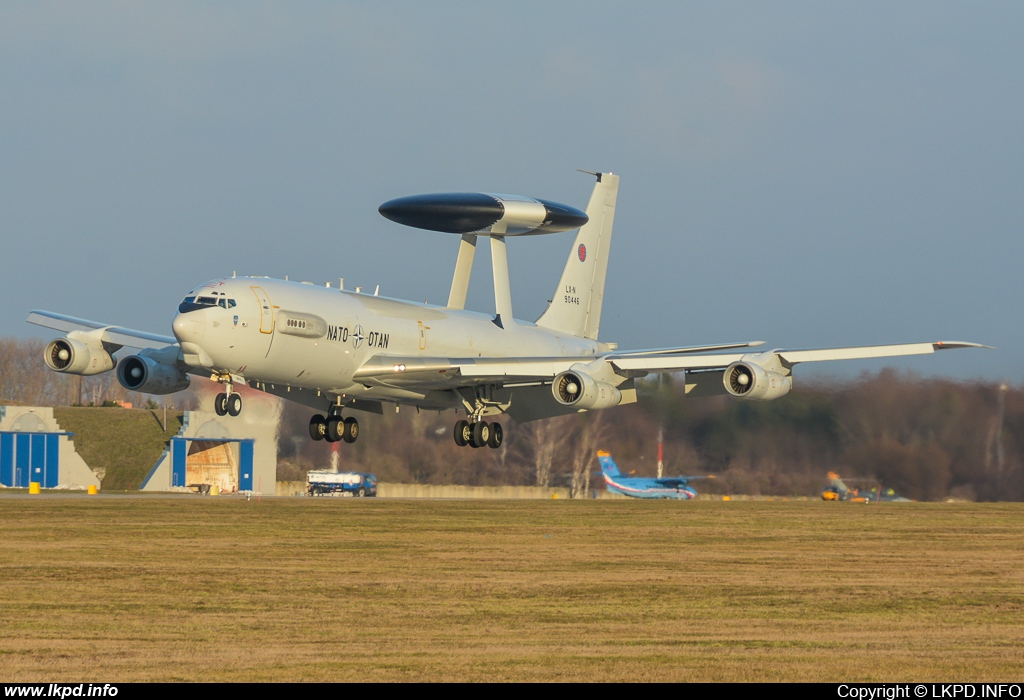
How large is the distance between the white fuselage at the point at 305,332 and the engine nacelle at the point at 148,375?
4511 mm

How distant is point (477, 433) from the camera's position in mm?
46469

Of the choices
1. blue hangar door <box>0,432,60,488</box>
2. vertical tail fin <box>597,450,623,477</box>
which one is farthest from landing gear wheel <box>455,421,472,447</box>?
blue hangar door <box>0,432,60,488</box>

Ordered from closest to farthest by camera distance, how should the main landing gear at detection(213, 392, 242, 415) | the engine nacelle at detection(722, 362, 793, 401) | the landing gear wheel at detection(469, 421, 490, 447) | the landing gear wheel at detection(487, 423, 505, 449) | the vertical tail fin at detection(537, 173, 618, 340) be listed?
the main landing gear at detection(213, 392, 242, 415)
the engine nacelle at detection(722, 362, 793, 401)
the landing gear wheel at detection(469, 421, 490, 447)
the landing gear wheel at detection(487, 423, 505, 449)
the vertical tail fin at detection(537, 173, 618, 340)

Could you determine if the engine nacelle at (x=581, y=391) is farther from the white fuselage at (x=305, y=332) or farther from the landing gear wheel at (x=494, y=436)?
the landing gear wheel at (x=494, y=436)

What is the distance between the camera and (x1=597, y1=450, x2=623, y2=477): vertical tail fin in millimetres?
64125

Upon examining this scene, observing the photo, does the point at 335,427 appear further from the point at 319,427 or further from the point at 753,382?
the point at 753,382

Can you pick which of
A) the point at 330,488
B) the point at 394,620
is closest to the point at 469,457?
the point at 330,488

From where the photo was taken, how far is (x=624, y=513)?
47031 millimetres

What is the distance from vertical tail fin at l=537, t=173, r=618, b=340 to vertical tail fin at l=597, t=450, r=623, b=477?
9119 mm

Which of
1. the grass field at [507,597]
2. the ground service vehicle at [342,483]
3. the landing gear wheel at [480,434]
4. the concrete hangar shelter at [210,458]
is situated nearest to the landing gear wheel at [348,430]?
the grass field at [507,597]

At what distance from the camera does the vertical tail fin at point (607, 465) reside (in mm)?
64125

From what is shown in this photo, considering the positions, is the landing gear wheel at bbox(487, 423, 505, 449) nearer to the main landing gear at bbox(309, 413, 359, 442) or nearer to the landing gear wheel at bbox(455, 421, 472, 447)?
the landing gear wheel at bbox(455, 421, 472, 447)

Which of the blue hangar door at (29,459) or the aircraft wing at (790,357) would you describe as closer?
the aircraft wing at (790,357)

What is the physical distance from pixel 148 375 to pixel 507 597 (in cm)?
2103
